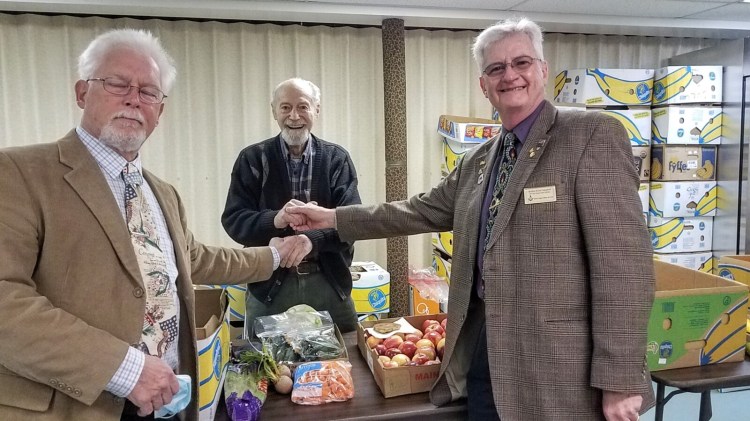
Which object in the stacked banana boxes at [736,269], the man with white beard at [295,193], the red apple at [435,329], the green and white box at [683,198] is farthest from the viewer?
the green and white box at [683,198]

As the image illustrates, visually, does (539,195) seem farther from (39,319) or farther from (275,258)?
(39,319)

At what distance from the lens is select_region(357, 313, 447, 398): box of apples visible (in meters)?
1.61

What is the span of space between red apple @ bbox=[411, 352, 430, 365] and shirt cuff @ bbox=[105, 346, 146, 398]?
0.83 meters

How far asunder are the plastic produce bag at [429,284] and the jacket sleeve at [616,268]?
2627 mm

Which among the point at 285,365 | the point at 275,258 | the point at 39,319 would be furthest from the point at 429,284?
the point at 39,319

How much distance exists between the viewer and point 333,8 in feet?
12.4

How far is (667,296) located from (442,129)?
9.30 ft

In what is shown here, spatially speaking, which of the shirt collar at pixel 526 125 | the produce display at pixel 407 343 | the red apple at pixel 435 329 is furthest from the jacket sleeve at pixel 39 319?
the shirt collar at pixel 526 125

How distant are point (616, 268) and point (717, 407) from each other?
9.12 ft

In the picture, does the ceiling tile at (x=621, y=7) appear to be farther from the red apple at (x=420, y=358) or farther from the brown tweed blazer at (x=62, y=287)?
the brown tweed blazer at (x=62, y=287)

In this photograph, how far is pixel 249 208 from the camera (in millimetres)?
2346

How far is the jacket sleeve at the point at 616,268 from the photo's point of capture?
4.24 feet

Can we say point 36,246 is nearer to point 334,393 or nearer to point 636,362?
point 334,393

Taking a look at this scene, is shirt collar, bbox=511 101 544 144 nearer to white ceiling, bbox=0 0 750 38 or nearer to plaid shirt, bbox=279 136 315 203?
plaid shirt, bbox=279 136 315 203
